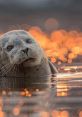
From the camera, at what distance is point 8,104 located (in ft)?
18.4

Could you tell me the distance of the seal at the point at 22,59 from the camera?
10945 millimetres

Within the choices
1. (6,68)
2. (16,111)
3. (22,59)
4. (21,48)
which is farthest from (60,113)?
(6,68)

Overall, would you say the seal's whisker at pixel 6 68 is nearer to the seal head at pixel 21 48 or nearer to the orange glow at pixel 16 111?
the seal head at pixel 21 48

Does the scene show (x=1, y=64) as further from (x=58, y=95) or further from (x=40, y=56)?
(x=58, y=95)

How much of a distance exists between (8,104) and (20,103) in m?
0.18

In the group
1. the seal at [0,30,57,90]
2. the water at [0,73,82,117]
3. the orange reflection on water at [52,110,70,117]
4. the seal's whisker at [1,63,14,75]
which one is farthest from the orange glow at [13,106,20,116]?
the seal's whisker at [1,63,14,75]

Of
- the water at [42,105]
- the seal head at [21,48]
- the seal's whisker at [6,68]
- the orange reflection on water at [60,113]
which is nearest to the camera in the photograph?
the orange reflection on water at [60,113]

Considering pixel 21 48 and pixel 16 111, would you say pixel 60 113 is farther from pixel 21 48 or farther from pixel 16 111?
pixel 21 48

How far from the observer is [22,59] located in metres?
10.8

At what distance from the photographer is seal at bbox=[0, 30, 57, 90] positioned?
1095 cm

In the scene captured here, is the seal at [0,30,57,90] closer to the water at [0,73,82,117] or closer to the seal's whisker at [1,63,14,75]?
the seal's whisker at [1,63,14,75]

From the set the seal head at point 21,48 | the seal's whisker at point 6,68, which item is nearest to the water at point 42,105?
the seal head at point 21,48

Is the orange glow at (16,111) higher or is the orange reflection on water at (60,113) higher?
the orange glow at (16,111)

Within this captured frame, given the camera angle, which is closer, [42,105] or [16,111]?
[16,111]
